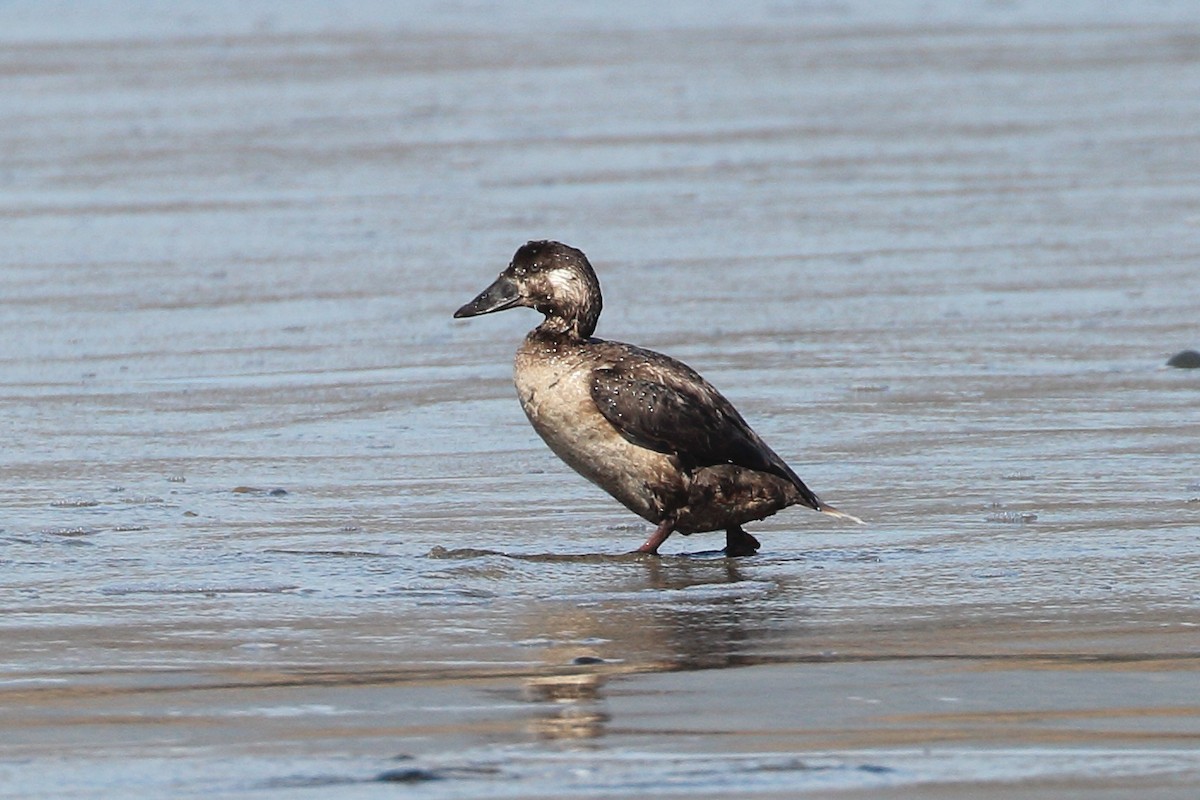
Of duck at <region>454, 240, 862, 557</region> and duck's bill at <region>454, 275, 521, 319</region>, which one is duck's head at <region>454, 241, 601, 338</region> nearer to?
duck's bill at <region>454, 275, 521, 319</region>

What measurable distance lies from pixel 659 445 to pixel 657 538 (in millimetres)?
243

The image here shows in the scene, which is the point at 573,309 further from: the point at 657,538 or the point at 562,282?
the point at 657,538

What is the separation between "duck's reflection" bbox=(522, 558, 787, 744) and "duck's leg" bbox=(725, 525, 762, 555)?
0.07 m

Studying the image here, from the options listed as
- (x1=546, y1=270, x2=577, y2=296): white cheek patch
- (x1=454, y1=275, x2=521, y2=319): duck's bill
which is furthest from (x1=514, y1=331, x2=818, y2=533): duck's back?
(x1=454, y1=275, x2=521, y2=319): duck's bill

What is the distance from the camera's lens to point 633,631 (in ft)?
16.3

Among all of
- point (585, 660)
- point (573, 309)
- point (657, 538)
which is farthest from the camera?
point (573, 309)

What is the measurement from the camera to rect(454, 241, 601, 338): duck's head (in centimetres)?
630

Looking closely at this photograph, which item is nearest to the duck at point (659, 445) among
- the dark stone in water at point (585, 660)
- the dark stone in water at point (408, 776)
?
the dark stone in water at point (585, 660)

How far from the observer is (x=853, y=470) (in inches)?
271

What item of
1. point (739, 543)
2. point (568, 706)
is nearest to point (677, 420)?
point (739, 543)

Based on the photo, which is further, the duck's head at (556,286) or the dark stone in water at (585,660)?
the duck's head at (556,286)

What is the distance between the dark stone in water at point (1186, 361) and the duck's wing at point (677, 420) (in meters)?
2.70

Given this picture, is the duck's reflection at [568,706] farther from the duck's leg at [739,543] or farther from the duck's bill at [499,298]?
the duck's bill at [499,298]

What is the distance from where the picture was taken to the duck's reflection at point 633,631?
428 cm
